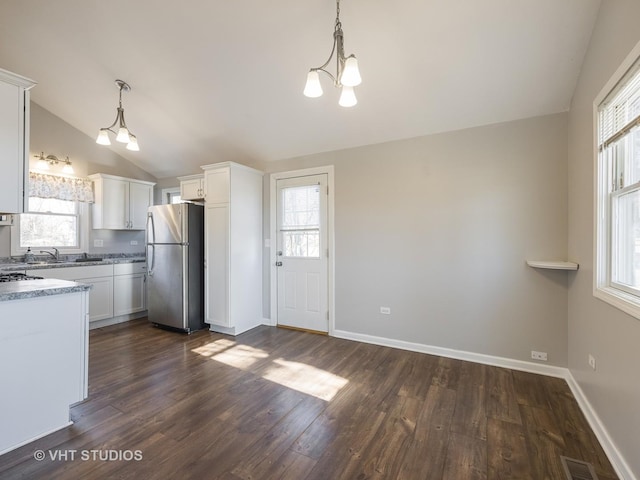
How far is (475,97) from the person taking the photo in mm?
2686

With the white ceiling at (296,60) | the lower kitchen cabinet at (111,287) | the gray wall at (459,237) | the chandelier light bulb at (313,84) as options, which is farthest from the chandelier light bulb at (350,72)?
the lower kitchen cabinet at (111,287)

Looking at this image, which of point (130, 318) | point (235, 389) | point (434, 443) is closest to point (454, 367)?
point (434, 443)

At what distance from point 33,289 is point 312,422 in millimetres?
2025

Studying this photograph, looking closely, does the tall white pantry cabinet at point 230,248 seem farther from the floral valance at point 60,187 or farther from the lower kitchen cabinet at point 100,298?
the floral valance at point 60,187

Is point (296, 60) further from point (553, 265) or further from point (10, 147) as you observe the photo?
point (553, 265)

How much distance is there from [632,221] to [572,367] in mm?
1493

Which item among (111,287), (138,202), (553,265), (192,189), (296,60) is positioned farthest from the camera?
(138,202)

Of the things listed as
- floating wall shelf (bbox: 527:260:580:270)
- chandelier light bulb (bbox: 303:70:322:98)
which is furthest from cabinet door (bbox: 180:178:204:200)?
floating wall shelf (bbox: 527:260:580:270)

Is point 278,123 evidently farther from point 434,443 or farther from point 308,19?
point 434,443

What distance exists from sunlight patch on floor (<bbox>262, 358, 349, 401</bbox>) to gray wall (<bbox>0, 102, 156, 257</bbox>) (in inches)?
151

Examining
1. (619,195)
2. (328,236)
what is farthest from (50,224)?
(619,195)

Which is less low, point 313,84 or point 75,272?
point 313,84

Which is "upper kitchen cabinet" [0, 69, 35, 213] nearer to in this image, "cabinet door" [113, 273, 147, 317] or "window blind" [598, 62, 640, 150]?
"cabinet door" [113, 273, 147, 317]

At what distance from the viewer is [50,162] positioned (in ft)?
13.6
